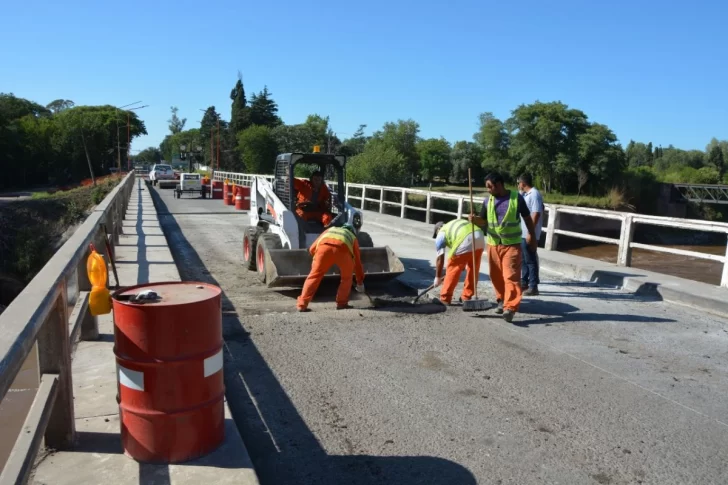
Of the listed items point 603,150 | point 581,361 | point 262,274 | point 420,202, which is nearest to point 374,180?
point 420,202

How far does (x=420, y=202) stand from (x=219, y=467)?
4319 centimetres

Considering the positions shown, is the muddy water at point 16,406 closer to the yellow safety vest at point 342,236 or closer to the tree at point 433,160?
the yellow safety vest at point 342,236

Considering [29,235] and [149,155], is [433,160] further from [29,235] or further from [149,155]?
[149,155]

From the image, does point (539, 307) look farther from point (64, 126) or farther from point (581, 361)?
point (64, 126)

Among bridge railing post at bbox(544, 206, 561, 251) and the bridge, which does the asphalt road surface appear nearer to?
the bridge

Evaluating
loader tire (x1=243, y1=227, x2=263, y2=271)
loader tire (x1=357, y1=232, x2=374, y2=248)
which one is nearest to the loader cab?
loader tire (x1=357, y1=232, x2=374, y2=248)

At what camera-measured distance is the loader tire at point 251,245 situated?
9.83 m

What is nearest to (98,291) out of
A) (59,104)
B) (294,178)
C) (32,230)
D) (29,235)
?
(294,178)

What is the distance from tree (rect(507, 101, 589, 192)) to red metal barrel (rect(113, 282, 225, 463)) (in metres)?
61.6

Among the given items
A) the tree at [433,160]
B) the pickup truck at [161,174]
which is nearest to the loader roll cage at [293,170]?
the pickup truck at [161,174]

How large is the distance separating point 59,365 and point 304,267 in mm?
5329

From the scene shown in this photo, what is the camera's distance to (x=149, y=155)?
180750mm

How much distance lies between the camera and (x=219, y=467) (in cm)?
315

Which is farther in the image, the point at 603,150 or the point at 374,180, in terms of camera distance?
the point at 603,150
